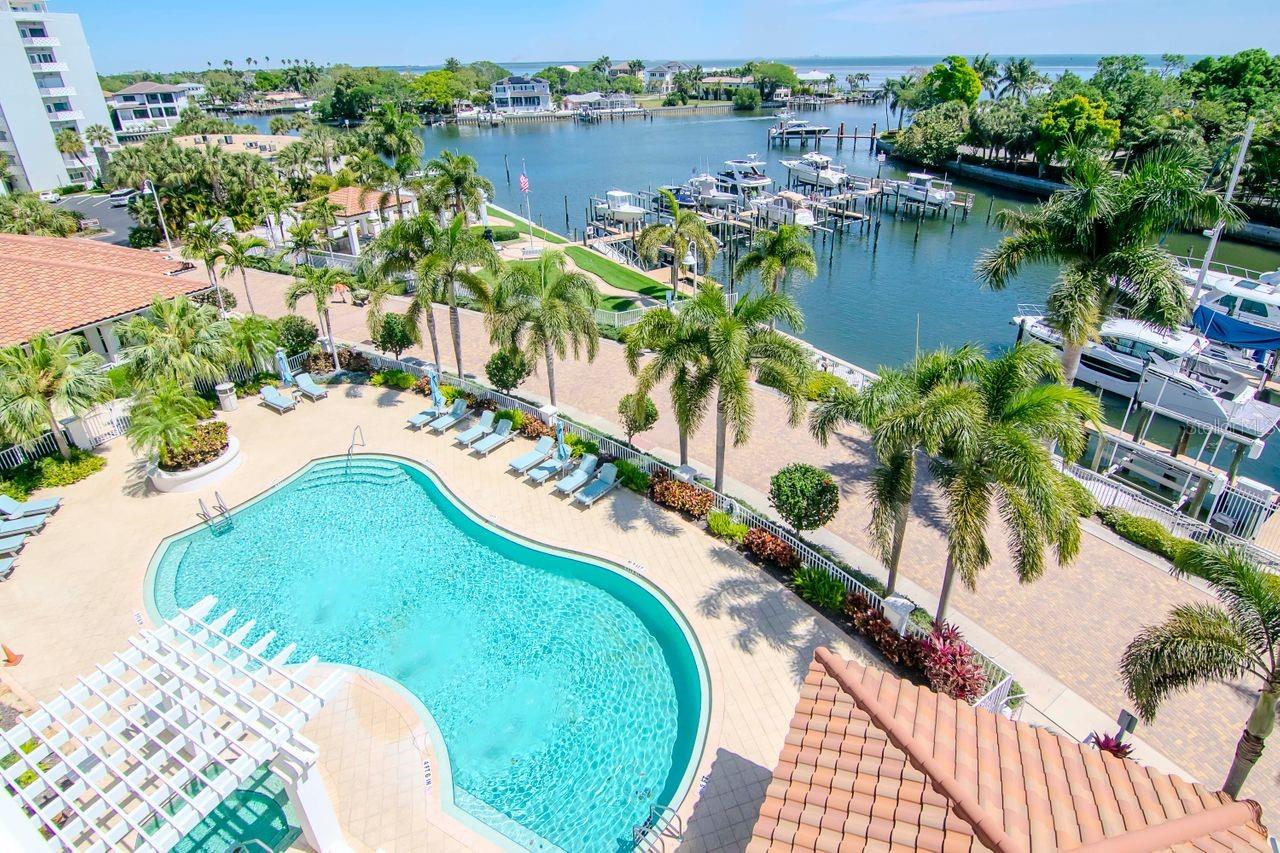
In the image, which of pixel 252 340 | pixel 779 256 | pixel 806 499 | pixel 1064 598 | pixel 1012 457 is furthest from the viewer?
pixel 779 256

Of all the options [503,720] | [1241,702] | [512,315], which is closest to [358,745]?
[503,720]

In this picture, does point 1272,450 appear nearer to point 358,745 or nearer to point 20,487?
point 358,745

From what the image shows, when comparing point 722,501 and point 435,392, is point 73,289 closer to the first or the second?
point 435,392

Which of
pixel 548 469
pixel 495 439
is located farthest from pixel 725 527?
pixel 495 439

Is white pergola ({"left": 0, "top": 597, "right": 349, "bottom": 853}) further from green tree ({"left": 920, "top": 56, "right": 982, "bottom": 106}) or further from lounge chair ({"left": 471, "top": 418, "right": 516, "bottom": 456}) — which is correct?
green tree ({"left": 920, "top": 56, "right": 982, "bottom": 106})

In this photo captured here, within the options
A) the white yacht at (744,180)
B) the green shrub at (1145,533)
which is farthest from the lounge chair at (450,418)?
the white yacht at (744,180)

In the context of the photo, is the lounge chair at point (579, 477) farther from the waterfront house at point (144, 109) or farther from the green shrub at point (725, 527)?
the waterfront house at point (144, 109)
